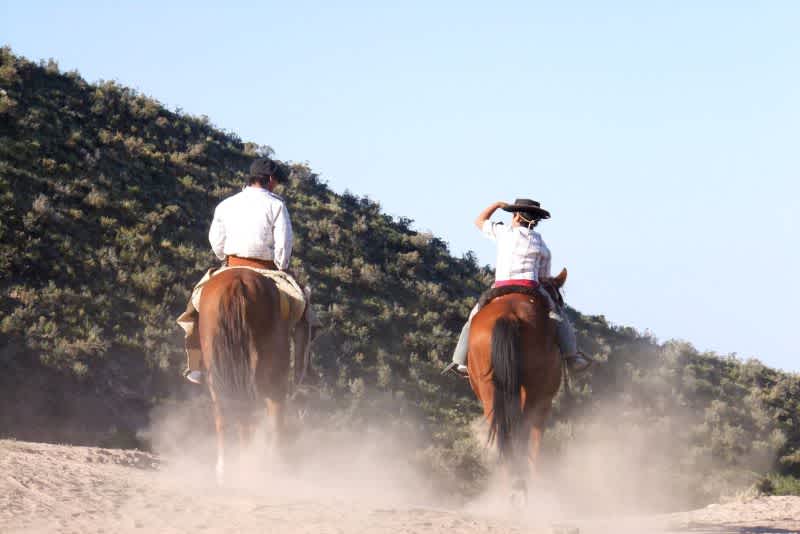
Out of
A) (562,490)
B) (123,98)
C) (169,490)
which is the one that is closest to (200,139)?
(123,98)

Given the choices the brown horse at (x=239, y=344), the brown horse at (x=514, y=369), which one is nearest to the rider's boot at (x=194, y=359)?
the brown horse at (x=239, y=344)

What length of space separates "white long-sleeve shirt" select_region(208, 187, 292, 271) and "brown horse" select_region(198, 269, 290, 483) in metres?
0.65

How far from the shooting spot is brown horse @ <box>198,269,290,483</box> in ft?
33.5

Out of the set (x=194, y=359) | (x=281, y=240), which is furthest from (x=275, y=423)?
(x=281, y=240)

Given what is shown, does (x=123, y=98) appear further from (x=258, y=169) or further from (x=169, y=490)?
(x=169, y=490)

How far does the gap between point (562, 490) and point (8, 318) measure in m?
11.7

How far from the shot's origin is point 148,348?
68.9ft

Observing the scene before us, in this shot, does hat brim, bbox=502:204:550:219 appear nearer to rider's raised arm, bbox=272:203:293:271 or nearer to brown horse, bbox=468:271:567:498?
brown horse, bbox=468:271:567:498

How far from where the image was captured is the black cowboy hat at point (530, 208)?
472 inches

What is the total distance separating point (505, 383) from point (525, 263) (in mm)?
1606

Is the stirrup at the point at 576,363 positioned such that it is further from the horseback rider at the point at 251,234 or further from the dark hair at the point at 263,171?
the dark hair at the point at 263,171

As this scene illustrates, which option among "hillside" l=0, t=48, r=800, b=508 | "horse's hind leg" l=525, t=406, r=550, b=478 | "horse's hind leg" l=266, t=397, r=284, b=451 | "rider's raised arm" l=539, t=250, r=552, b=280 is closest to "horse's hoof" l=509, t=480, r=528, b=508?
"horse's hind leg" l=525, t=406, r=550, b=478

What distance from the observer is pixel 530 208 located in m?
12.0

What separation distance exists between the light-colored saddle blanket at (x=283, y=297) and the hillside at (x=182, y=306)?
19.1 feet
